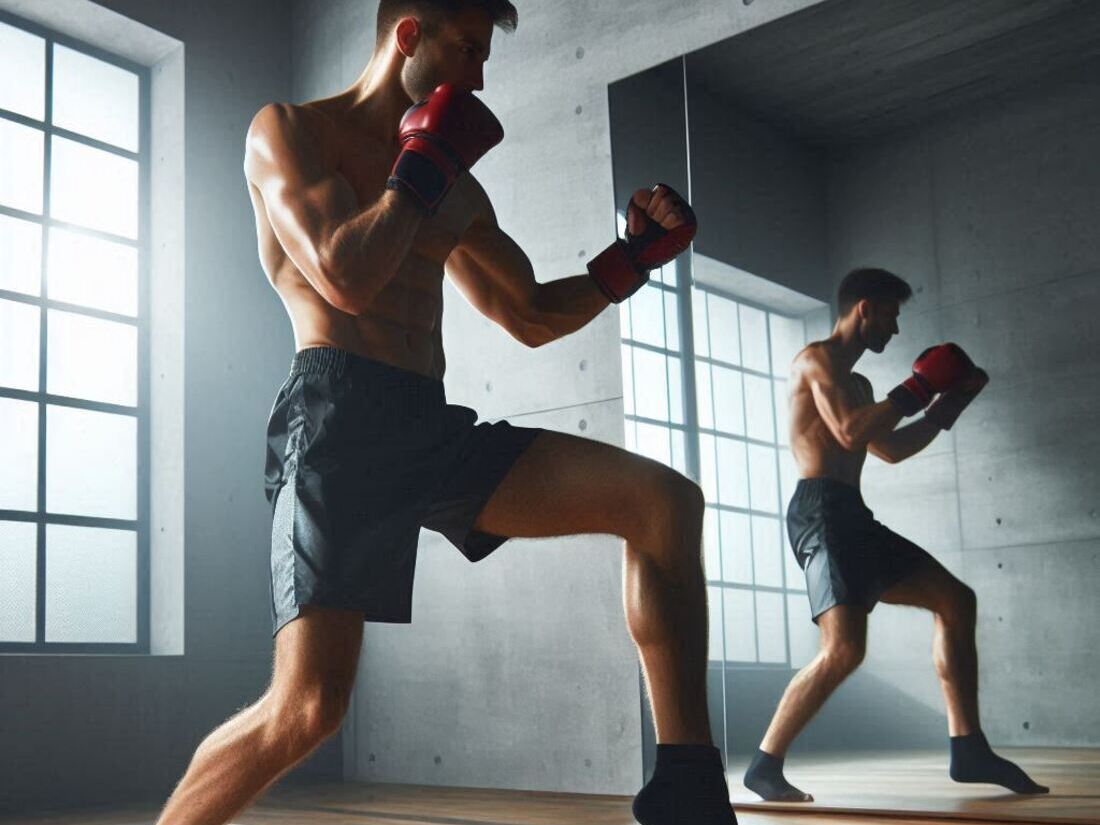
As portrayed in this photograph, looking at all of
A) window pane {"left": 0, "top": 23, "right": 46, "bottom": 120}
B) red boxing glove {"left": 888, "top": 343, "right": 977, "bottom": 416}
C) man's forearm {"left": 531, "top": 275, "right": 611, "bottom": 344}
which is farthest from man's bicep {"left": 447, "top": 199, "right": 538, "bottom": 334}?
window pane {"left": 0, "top": 23, "right": 46, "bottom": 120}

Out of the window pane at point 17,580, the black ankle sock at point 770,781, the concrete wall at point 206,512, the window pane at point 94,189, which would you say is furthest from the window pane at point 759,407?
the window pane at point 94,189

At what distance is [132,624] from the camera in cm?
452

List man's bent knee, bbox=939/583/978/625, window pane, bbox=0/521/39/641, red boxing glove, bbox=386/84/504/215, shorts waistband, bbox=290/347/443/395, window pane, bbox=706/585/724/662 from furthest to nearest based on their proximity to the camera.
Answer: window pane, bbox=0/521/39/641 < window pane, bbox=706/585/724/662 < man's bent knee, bbox=939/583/978/625 < shorts waistband, bbox=290/347/443/395 < red boxing glove, bbox=386/84/504/215

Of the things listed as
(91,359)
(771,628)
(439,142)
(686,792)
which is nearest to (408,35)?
(439,142)

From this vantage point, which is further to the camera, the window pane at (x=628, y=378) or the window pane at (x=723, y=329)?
the window pane at (x=628, y=378)

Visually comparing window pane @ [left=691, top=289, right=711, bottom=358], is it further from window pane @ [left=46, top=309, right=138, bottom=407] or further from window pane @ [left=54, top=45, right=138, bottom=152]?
window pane @ [left=54, top=45, right=138, bottom=152]

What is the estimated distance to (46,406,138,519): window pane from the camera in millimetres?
4367

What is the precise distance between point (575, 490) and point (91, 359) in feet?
9.79

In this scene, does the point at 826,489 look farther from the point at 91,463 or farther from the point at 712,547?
the point at 91,463

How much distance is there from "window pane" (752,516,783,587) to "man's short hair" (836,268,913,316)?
0.62 meters

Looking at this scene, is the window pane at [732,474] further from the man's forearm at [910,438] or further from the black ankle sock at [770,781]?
the black ankle sock at [770,781]

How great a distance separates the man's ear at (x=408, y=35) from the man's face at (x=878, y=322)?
144 cm

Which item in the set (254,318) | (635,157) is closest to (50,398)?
(254,318)

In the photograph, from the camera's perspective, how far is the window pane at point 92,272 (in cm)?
449
